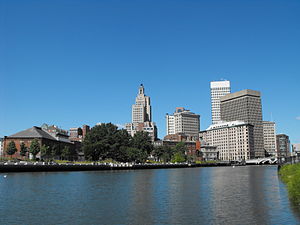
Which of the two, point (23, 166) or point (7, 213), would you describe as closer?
point (7, 213)

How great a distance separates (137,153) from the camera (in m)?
195

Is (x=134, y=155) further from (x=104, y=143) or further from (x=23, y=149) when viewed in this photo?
(x=23, y=149)

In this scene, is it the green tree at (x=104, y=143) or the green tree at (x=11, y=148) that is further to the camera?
the green tree at (x=104, y=143)

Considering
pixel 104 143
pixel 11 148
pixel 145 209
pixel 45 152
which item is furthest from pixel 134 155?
pixel 145 209

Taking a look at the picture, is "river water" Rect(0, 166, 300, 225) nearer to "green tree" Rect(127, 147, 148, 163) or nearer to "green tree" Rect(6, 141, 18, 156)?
"green tree" Rect(6, 141, 18, 156)

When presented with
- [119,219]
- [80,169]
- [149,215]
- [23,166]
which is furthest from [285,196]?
[80,169]

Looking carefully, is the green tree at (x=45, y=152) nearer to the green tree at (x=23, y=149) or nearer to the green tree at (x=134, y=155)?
the green tree at (x=23, y=149)

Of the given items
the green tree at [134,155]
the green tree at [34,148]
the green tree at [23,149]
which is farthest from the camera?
the green tree at [134,155]

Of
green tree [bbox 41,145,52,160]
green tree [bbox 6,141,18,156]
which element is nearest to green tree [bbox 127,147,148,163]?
green tree [bbox 41,145,52,160]

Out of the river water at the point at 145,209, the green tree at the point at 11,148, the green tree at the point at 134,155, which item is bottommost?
the river water at the point at 145,209

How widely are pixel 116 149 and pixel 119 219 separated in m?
157

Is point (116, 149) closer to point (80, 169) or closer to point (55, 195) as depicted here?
point (80, 169)

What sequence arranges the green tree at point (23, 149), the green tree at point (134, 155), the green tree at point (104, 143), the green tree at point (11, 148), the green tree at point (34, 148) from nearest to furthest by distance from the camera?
the green tree at point (34, 148), the green tree at point (23, 149), the green tree at point (11, 148), the green tree at point (104, 143), the green tree at point (134, 155)

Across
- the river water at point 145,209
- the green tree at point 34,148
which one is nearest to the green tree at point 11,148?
the green tree at point 34,148
